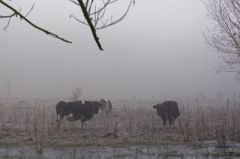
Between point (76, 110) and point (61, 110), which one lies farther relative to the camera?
point (76, 110)

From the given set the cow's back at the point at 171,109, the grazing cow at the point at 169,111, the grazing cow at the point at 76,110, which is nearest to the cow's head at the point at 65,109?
the grazing cow at the point at 76,110

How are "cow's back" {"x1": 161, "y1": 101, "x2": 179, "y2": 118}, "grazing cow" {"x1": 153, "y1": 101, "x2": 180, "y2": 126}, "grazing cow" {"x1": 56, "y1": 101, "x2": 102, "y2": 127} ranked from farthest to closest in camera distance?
"cow's back" {"x1": 161, "y1": 101, "x2": 179, "y2": 118}
"grazing cow" {"x1": 153, "y1": 101, "x2": 180, "y2": 126}
"grazing cow" {"x1": 56, "y1": 101, "x2": 102, "y2": 127}

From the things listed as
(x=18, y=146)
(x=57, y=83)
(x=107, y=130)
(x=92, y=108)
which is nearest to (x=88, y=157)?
(x=18, y=146)

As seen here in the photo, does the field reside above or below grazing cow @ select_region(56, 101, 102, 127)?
below

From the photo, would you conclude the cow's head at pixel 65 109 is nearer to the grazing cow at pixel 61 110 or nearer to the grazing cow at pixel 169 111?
the grazing cow at pixel 61 110

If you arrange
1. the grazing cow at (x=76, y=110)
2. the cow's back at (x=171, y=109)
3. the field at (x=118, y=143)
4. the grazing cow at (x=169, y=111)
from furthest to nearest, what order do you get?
1. the cow's back at (x=171, y=109)
2. the grazing cow at (x=169, y=111)
3. the grazing cow at (x=76, y=110)
4. the field at (x=118, y=143)

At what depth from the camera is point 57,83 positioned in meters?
128

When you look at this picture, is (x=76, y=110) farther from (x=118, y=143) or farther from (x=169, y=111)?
(x=118, y=143)

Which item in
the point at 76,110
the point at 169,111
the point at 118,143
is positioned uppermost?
the point at 76,110

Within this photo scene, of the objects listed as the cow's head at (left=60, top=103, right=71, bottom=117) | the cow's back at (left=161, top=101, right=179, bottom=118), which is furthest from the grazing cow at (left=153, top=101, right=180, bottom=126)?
the cow's head at (left=60, top=103, right=71, bottom=117)

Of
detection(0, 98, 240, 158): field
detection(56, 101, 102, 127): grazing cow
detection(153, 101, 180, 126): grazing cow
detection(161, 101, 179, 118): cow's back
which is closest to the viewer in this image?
detection(0, 98, 240, 158): field

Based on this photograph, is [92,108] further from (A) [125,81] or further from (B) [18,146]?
(A) [125,81]

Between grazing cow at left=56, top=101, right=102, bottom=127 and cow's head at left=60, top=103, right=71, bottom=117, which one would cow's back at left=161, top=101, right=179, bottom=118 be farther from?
cow's head at left=60, top=103, right=71, bottom=117

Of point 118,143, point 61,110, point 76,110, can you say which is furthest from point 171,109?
point 118,143
